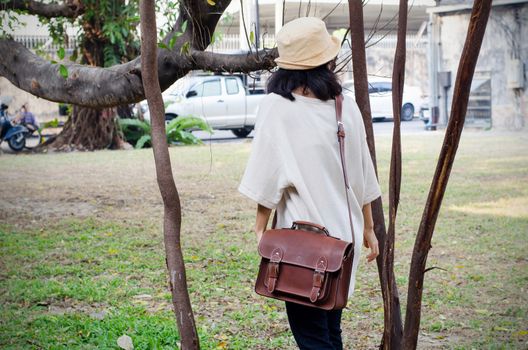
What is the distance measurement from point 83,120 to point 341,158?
17.9 m

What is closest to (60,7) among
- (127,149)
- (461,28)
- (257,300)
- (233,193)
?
(257,300)

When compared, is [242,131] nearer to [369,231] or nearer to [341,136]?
[369,231]

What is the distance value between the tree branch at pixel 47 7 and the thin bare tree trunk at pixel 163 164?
4.97 metres

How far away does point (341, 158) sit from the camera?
126 inches

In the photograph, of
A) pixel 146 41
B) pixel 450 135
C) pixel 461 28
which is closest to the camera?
pixel 450 135

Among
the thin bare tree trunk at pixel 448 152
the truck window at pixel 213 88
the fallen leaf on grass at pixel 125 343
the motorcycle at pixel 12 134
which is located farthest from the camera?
the truck window at pixel 213 88

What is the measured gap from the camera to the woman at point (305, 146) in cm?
317

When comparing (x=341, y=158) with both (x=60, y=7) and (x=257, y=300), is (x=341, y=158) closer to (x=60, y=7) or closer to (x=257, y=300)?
(x=257, y=300)

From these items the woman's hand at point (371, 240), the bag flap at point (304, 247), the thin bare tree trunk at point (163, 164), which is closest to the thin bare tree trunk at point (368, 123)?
the woman's hand at point (371, 240)

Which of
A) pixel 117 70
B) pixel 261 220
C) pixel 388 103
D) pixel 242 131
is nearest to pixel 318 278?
pixel 261 220

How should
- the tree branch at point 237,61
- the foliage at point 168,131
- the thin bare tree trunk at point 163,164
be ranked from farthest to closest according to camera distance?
the foliage at point 168,131, the tree branch at point 237,61, the thin bare tree trunk at point 163,164

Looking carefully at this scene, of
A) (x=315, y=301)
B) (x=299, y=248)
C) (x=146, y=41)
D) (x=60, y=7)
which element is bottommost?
(x=315, y=301)

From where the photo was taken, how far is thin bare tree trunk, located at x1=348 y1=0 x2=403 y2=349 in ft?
11.7

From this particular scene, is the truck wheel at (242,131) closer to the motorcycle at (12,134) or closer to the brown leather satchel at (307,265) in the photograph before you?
the motorcycle at (12,134)
